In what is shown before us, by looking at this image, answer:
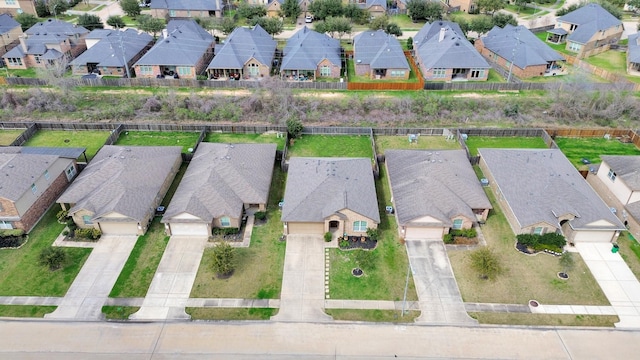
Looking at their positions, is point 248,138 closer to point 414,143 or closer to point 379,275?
point 414,143

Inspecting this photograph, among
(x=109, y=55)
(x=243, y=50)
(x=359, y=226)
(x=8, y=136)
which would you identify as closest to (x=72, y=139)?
(x=8, y=136)

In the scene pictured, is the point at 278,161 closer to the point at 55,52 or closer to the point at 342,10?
the point at 55,52

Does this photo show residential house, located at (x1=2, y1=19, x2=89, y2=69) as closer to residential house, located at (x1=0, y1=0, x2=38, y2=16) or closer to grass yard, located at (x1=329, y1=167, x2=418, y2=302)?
residential house, located at (x1=0, y1=0, x2=38, y2=16)

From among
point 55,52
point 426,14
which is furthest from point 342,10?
point 55,52

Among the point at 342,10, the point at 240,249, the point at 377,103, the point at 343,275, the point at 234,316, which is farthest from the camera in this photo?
the point at 342,10

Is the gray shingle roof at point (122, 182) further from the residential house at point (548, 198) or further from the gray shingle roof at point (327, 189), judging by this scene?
the residential house at point (548, 198)

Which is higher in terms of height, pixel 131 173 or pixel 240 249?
pixel 131 173
